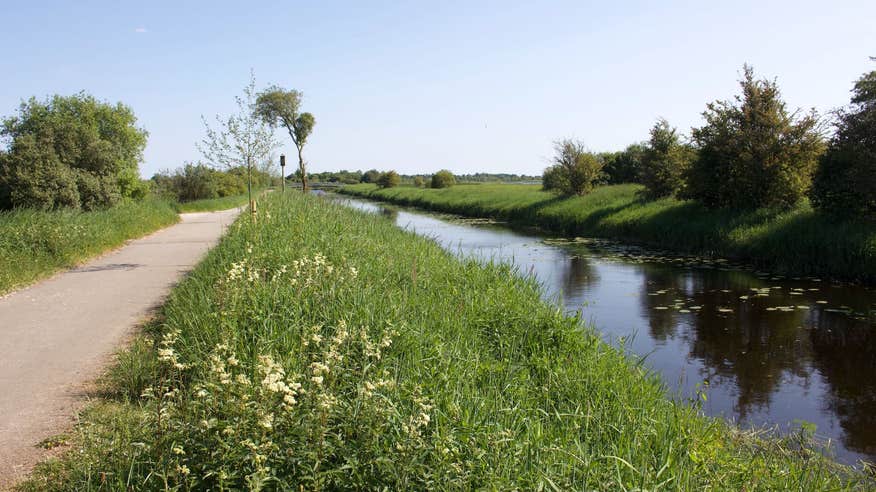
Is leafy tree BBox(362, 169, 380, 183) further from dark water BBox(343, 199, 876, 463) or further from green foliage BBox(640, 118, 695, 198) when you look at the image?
dark water BBox(343, 199, 876, 463)

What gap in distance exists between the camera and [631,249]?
19.6 meters

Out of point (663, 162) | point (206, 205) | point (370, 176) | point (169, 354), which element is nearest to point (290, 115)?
point (206, 205)

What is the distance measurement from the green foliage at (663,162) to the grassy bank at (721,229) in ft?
2.42

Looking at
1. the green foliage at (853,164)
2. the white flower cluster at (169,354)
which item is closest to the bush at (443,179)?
the green foliage at (853,164)

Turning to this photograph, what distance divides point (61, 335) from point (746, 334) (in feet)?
31.3

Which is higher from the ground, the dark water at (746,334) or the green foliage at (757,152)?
the green foliage at (757,152)

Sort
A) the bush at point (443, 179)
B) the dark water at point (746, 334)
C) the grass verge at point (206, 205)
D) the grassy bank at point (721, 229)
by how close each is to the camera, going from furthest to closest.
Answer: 1. the bush at point (443, 179)
2. the grass verge at point (206, 205)
3. the grassy bank at point (721, 229)
4. the dark water at point (746, 334)

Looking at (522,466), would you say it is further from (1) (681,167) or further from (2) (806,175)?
(1) (681,167)

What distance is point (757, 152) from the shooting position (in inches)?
727

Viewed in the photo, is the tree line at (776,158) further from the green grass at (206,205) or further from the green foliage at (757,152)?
the green grass at (206,205)

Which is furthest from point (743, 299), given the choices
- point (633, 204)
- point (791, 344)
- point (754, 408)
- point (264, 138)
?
point (633, 204)

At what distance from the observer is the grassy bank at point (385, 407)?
10.7ft

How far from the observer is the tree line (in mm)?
14227

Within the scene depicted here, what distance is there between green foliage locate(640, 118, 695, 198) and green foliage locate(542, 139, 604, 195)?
519cm
